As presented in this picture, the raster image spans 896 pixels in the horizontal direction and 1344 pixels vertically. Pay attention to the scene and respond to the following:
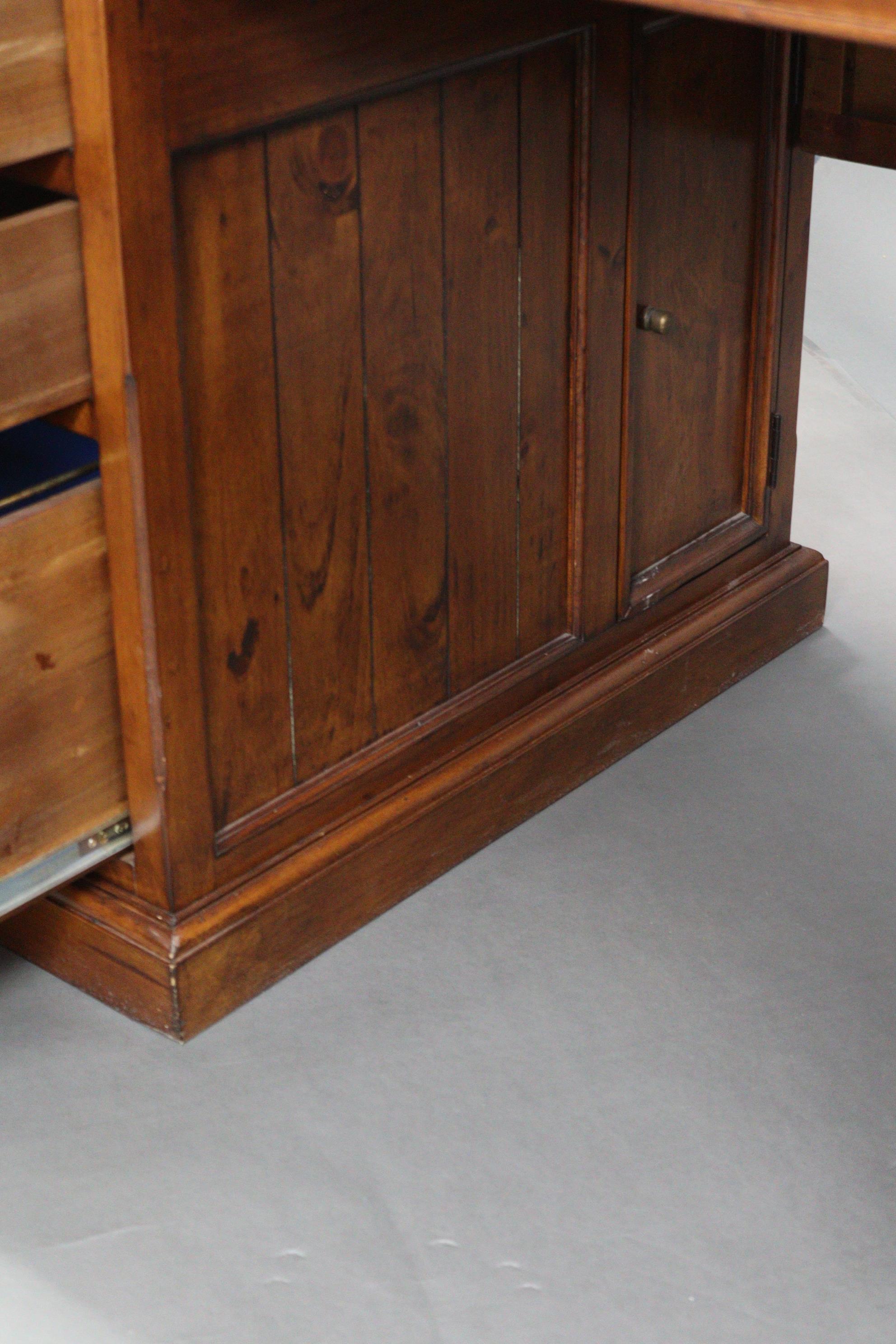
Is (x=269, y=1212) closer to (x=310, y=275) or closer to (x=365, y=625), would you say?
(x=365, y=625)

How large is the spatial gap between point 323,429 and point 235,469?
0.11 meters

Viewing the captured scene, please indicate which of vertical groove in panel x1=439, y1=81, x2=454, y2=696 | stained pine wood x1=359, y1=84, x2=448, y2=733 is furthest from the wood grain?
vertical groove in panel x1=439, y1=81, x2=454, y2=696

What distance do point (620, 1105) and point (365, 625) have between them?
50cm

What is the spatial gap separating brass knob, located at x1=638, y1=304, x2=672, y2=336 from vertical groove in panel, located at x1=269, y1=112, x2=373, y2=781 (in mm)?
431

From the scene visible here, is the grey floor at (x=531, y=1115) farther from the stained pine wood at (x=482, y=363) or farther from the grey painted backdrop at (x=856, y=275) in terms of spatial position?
the grey painted backdrop at (x=856, y=275)

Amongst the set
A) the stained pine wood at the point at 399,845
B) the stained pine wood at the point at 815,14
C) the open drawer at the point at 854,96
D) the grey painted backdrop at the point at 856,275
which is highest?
the stained pine wood at the point at 815,14

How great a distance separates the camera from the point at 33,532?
148 centimetres

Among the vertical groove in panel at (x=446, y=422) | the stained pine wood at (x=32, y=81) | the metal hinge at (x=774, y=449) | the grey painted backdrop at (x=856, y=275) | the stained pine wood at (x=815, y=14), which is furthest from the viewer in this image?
the grey painted backdrop at (x=856, y=275)

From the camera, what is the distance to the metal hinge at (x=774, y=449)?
229 centimetres

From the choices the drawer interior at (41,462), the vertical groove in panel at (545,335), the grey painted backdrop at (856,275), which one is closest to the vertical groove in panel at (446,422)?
the vertical groove in panel at (545,335)

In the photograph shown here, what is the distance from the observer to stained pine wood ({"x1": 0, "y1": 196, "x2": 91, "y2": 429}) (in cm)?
140

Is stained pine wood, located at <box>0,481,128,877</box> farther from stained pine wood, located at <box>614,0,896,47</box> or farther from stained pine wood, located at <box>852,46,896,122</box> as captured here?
stained pine wood, located at <box>852,46,896,122</box>

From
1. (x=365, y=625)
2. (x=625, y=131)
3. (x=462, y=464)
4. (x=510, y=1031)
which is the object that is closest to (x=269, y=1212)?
(x=510, y=1031)

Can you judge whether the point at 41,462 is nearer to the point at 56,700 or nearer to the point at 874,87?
the point at 56,700
